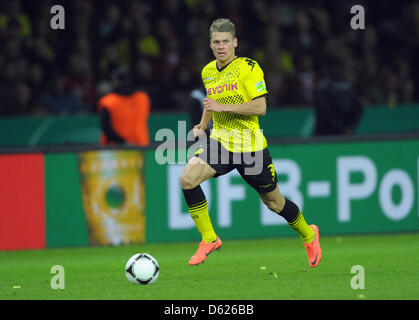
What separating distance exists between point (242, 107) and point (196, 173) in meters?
0.67

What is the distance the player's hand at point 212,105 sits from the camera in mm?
7586

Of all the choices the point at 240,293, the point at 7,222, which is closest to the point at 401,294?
the point at 240,293

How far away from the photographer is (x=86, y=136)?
14312 mm

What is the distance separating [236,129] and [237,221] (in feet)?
10.9

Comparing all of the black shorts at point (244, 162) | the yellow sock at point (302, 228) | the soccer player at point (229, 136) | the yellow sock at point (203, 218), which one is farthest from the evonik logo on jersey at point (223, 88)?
the yellow sock at point (302, 228)

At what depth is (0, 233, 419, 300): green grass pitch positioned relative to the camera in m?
6.93

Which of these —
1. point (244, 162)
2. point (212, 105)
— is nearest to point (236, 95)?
point (212, 105)

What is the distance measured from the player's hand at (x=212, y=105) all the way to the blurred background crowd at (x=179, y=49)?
735 cm

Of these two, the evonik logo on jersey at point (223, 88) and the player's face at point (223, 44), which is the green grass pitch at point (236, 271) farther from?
the player's face at point (223, 44)

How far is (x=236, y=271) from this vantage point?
8250 millimetres

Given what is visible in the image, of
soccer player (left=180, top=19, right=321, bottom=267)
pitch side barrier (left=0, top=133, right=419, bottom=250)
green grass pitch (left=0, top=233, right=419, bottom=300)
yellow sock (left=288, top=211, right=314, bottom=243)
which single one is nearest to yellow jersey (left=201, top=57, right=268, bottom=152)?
soccer player (left=180, top=19, right=321, bottom=267)

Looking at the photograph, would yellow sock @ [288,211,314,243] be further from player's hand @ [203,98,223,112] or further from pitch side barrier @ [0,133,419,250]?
pitch side barrier @ [0,133,419,250]
